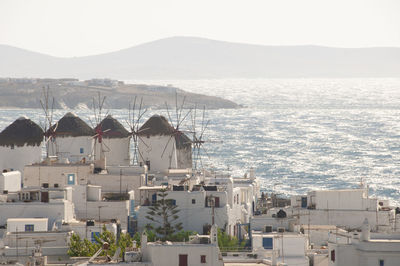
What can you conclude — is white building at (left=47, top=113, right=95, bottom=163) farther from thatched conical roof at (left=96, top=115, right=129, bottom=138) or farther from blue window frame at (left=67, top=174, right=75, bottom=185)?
blue window frame at (left=67, top=174, right=75, bottom=185)

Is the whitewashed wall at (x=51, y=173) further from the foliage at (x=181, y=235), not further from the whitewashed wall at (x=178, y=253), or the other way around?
the whitewashed wall at (x=178, y=253)

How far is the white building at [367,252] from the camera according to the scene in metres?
35.8

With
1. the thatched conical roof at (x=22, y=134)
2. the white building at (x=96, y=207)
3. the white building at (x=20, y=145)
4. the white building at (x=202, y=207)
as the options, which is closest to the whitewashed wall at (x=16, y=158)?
the white building at (x=20, y=145)

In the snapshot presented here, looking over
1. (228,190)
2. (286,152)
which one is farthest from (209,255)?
(286,152)

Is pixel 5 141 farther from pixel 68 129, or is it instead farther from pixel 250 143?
pixel 250 143

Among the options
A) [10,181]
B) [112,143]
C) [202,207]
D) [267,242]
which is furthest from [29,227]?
[112,143]

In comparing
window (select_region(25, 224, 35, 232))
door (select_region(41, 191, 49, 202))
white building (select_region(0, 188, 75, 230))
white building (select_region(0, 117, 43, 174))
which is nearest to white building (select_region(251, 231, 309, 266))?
window (select_region(25, 224, 35, 232))

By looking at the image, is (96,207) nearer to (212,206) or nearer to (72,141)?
(212,206)

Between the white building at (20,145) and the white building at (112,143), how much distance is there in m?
4.43

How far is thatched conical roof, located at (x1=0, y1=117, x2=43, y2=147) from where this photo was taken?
70.2 m

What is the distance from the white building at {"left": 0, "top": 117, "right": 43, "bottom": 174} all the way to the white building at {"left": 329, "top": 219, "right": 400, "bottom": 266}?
115 feet

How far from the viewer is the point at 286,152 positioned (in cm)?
15225

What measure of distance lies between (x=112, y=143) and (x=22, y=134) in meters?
6.66

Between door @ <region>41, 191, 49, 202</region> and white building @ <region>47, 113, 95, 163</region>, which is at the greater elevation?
white building @ <region>47, 113, 95, 163</region>
